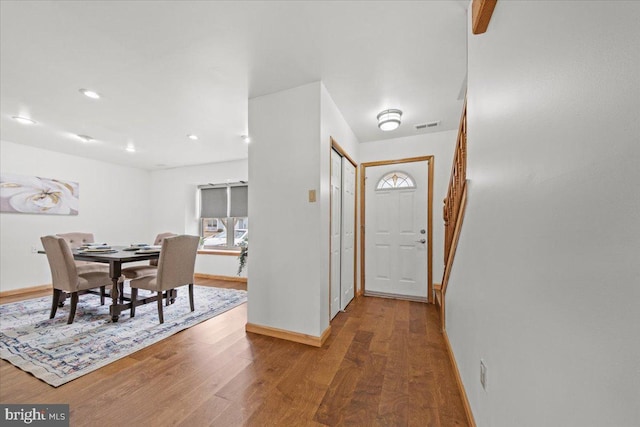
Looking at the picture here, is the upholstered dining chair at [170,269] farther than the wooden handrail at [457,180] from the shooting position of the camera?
Yes

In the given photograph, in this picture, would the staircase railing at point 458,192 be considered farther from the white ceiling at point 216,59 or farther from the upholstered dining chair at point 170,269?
the upholstered dining chair at point 170,269

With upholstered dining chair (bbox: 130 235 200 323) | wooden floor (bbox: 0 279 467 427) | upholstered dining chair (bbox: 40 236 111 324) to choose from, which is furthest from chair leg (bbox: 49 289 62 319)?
wooden floor (bbox: 0 279 467 427)

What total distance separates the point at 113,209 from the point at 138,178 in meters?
0.88

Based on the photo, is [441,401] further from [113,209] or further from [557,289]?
[113,209]

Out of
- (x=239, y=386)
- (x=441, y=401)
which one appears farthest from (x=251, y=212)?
(x=441, y=401)

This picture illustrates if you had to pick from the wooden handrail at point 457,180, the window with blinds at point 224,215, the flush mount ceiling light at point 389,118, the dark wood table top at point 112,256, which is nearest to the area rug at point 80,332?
the dark wood table top at point 112,256

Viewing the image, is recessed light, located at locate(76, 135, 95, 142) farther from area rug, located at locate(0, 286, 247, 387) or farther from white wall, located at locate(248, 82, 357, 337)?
white wall, located at locate(248, 82, 357, 337)

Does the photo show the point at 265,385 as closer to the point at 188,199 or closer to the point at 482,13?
the point at 482,13

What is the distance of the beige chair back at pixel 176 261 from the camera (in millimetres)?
2703

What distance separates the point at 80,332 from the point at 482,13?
4.04 m

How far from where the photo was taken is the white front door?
3.51m

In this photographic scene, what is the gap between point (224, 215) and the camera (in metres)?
5.34

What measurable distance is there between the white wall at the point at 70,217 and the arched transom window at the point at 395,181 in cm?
543

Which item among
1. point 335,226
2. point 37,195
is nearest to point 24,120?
point 37,195
